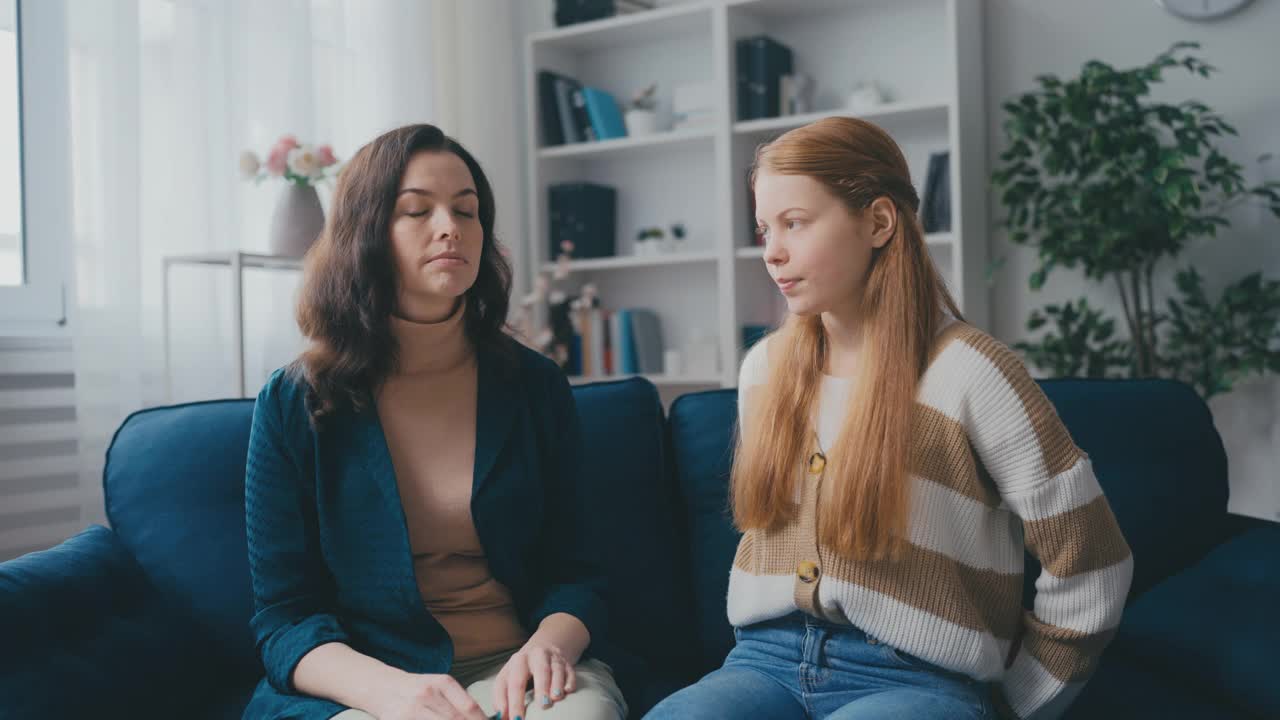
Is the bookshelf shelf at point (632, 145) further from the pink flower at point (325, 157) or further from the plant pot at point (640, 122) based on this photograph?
the pink flower at point (325, 157)

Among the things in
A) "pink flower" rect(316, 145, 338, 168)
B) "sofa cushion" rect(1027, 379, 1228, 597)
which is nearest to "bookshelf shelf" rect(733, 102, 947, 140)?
"pink flower" rect(316, 145, 338, 168)

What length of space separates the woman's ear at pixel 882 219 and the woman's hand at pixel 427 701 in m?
0.67

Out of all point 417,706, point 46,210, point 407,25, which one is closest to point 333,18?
point 407,25

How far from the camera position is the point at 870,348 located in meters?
1.20

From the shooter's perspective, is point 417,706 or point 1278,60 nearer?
point 417,706

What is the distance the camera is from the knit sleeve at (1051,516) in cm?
112

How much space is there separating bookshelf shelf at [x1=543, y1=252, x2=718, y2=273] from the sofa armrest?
2.36 m

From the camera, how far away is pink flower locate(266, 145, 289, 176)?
2674mm

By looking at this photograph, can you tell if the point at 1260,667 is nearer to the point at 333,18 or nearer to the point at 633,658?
the point at 633,658

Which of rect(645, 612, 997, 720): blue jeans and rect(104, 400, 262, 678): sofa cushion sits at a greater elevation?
rect(104, 400, 262, 678): sofa cushion

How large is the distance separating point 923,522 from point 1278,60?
258cm

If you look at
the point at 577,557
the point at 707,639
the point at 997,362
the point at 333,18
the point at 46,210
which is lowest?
the point at 707,639

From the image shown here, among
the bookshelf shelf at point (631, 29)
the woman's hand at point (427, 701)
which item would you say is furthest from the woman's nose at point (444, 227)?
the bookshelf shelf at point (631, 29)

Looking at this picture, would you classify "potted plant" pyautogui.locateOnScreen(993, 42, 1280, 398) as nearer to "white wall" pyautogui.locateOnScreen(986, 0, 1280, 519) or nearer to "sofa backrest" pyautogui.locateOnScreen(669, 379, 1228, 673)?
"white wall" pyautogui.locateOnScreen(986, 0, 1280, 519)
